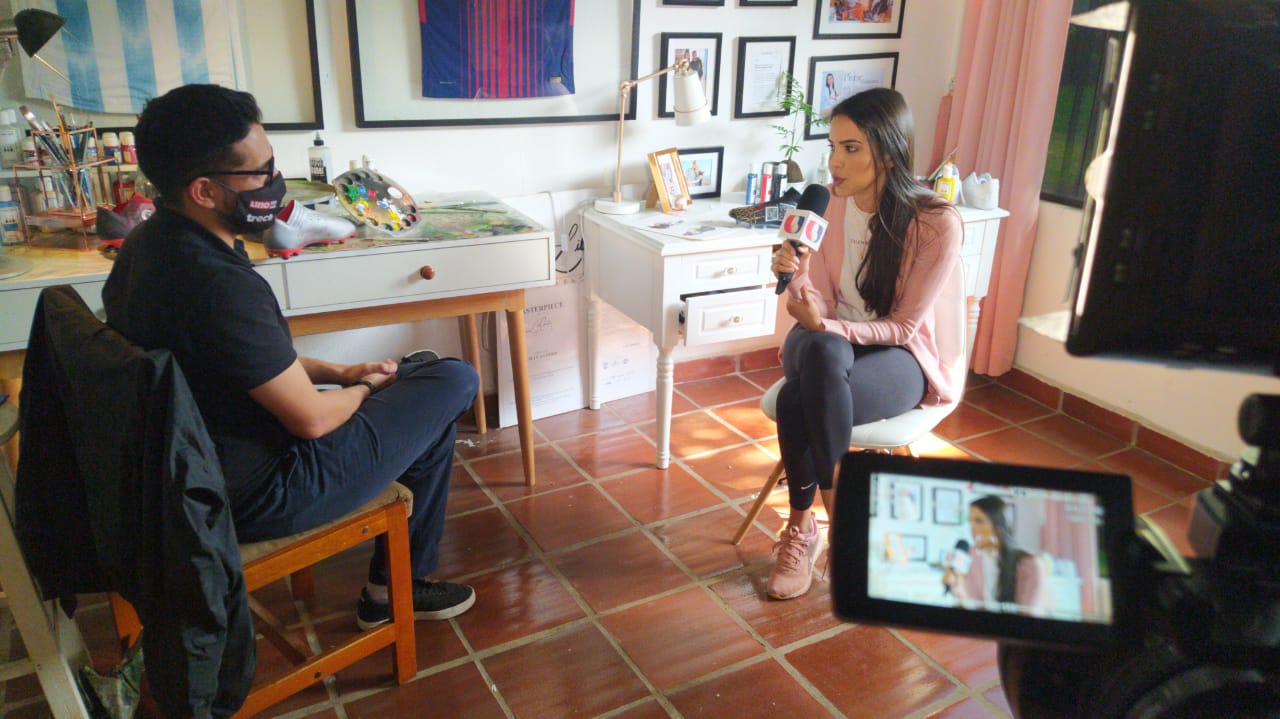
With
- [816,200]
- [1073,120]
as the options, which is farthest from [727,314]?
[1073,120]

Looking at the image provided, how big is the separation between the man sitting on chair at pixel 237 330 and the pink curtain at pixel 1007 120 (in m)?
2.23

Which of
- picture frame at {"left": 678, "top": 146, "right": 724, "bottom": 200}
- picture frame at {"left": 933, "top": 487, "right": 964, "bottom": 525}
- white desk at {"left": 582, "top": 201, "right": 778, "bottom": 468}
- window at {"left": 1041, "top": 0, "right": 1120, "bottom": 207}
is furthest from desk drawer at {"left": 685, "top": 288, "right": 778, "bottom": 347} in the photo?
picture frame at {"left": 933, "top": 487, "right": 964, "bottom": 525}

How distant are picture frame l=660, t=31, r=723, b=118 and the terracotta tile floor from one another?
111 centimetres

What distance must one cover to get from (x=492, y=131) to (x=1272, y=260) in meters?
2.50

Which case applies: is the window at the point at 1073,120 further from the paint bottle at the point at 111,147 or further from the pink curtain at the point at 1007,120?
the paint bottle at the point at 111,147

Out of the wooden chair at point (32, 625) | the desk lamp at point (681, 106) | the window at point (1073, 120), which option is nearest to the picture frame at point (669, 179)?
the desk lamp at point (681, 106)

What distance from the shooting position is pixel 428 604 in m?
2.05

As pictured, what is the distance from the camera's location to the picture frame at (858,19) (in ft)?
10.4

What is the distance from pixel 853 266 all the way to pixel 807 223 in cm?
28

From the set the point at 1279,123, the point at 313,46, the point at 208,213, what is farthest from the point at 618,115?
the point at 1279,123

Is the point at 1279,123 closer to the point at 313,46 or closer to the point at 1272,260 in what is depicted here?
the point at 1272,260

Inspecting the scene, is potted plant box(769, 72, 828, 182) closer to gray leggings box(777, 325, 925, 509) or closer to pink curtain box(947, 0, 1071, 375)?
pink curtain box(947, 0, 1071, 375)

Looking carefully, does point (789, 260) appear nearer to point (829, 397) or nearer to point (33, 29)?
point (829, 397)

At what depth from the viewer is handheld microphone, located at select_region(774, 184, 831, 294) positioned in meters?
2.08
